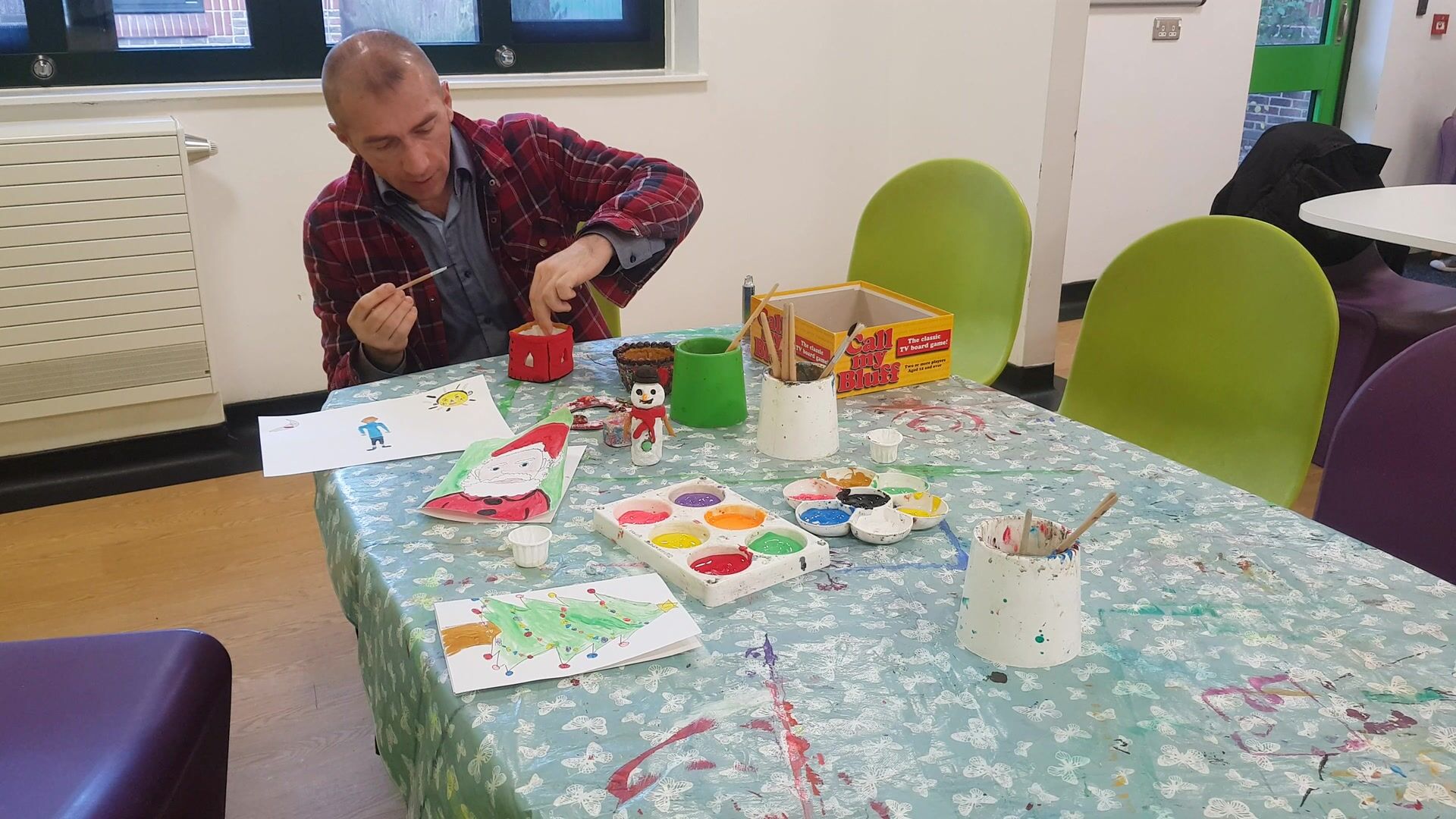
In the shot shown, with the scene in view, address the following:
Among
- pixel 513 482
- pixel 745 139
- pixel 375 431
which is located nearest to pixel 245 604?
pixel 375 431

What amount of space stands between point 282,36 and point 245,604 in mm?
1516

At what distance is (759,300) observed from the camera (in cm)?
147

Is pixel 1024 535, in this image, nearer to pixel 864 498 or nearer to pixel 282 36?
pixel 864 498

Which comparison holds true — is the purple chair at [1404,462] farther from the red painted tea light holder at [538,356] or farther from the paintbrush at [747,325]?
the red painted tea light holder at [538,356]

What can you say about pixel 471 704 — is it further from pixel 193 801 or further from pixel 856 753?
pixel 193 801

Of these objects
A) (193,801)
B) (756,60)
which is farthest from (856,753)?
(756,60)

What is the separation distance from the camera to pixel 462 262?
5.87 feet

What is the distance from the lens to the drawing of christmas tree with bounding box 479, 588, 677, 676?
2.73ft

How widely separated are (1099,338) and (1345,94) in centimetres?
436

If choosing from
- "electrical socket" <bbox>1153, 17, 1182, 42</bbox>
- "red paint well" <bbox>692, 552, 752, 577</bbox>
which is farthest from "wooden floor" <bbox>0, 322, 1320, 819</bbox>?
"electrical socket" <bbox>1153, 17, 1182, 42</bbox>

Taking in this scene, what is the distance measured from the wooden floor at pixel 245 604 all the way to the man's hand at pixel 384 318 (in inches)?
27.3

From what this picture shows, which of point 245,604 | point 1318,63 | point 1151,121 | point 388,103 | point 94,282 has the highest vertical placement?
point 1318,63

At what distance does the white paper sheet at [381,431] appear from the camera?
1224 millimetres

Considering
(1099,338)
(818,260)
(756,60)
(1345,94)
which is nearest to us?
(1099,338)
